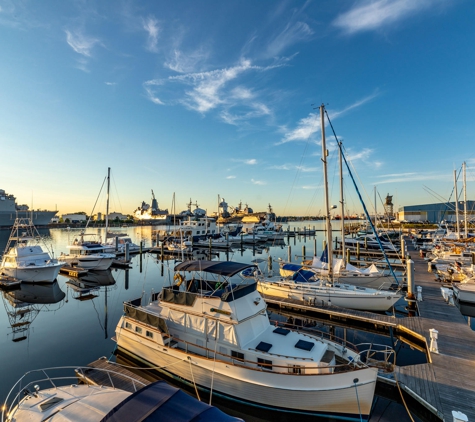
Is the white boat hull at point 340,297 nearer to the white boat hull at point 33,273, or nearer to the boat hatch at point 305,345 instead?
the boat hatch at point 305,345

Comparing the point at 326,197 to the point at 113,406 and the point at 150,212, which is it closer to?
the point at 113,406

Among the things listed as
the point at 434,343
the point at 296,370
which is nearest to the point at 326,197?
the point at 434,343

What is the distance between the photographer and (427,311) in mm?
14562

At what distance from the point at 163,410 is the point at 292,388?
16.0 feet

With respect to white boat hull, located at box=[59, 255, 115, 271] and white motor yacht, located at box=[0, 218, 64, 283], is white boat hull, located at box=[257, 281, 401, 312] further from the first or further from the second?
white boat hull, located at box=[59, 255, 115, 271]

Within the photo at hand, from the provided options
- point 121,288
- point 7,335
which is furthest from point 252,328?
point 121,288

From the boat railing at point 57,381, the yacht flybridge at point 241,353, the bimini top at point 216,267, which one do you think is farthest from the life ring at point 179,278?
the boat railing at point 57,381

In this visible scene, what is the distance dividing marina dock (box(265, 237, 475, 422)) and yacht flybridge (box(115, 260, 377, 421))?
1882 mm

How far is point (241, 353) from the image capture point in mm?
8586

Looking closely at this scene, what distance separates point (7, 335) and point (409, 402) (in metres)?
20.0

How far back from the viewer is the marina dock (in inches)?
294

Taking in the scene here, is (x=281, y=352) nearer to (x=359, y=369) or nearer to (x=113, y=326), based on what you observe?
(x=359, y=369)

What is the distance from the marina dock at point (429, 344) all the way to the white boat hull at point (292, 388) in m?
2.13

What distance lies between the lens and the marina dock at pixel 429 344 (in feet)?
24.5
